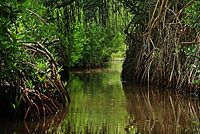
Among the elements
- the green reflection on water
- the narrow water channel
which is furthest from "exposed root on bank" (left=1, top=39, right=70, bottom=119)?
→ the green reflection on water

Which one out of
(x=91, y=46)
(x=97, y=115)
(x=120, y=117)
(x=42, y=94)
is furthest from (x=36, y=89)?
(x=91, y=46)

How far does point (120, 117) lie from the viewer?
7.61m

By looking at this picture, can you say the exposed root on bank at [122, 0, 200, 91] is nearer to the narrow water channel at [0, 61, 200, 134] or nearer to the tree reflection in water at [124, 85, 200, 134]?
the tree reflection in water at [124, 85, 200, 134]

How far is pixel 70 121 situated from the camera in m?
7.30

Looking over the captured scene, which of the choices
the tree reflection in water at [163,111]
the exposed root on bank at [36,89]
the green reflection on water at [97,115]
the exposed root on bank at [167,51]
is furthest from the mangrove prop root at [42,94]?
the exposed root on bank at [167,51]

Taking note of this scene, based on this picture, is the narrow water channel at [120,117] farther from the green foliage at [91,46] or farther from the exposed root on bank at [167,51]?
the green foliage at [91,46]

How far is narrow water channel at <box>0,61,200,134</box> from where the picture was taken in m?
6.57

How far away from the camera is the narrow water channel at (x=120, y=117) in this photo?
259 inches

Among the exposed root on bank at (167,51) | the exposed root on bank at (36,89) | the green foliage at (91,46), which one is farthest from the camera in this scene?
the green foliage at (91,46)

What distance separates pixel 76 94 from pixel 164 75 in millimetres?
2245

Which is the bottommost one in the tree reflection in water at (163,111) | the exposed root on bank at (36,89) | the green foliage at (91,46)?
the green foliage at (91,46)

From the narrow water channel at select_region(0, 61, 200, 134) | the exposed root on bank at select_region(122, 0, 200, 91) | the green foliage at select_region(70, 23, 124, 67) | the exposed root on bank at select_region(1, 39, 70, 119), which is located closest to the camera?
the narrow water channel at select_region(0, 61, 200, 134)

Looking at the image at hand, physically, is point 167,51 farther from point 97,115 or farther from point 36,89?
point 36,89

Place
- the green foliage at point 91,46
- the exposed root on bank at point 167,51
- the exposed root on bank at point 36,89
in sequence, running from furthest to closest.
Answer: the green foliage at point 91,46
the exposed root on bank at point 167,51
the exposed root on bank at point 36,89
